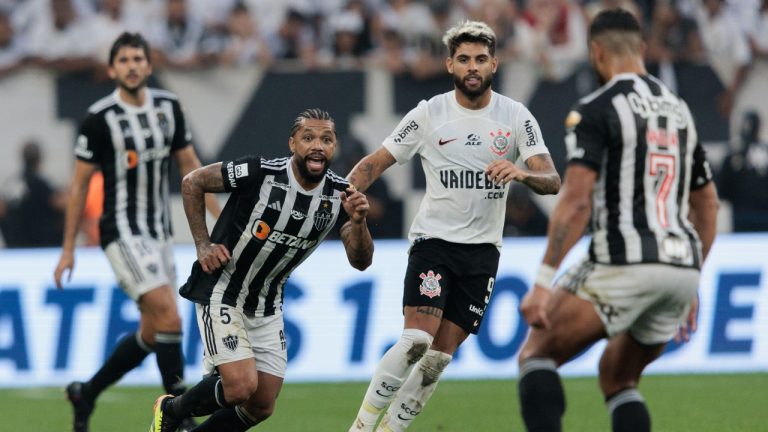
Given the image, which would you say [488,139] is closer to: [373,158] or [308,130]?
[373,158]

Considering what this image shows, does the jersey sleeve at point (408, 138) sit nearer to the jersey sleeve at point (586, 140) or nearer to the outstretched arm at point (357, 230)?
the outstretched arm at point (357, 230)

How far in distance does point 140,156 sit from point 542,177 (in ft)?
10.6

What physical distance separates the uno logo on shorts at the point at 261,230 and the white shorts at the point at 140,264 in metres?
1.94

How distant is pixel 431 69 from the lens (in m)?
15.5

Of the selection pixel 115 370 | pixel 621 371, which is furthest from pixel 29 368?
pixel 621 371

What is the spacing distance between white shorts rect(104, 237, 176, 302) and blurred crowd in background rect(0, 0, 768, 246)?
6440 millimetres

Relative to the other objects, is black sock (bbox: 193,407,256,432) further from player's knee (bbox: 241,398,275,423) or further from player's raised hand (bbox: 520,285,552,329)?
player's raised hand (bbox: 520,285,552,329)

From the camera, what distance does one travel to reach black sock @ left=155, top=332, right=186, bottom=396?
863 cm

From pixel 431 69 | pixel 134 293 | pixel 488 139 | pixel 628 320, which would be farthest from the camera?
pixel 431 69

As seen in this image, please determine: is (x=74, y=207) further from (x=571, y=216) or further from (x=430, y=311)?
(x=571, y=216)

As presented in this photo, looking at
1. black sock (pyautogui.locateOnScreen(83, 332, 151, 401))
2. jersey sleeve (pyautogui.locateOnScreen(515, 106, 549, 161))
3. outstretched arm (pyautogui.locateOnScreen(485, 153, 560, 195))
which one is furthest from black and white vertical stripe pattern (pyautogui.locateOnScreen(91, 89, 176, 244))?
outstretched arm (pyautogui.locateOnScreen(485, 153, 560, 195))

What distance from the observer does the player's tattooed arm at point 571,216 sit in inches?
221

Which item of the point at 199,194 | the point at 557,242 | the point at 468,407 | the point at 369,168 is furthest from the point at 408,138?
the point at 468,407

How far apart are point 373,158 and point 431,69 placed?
7.96 meters
